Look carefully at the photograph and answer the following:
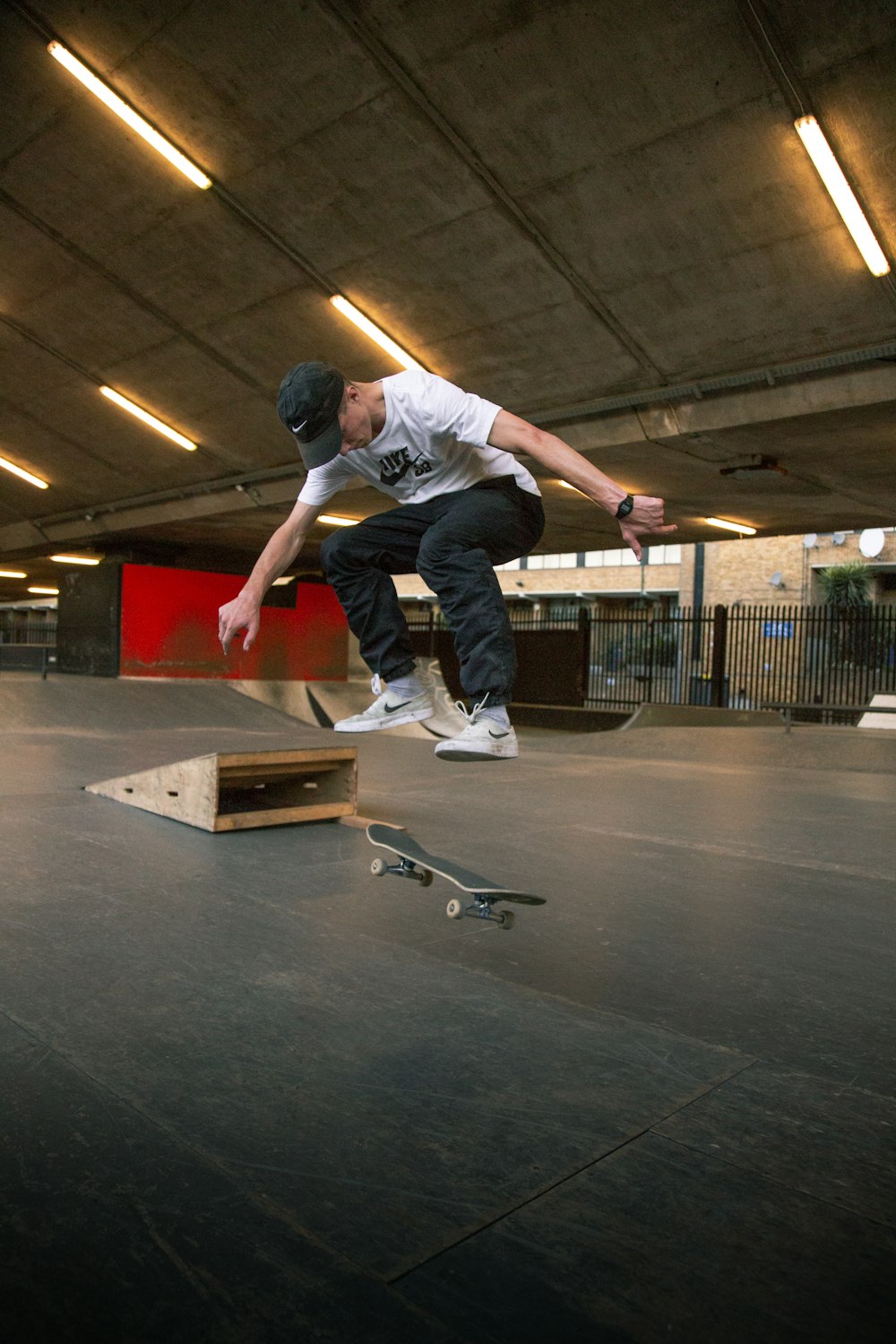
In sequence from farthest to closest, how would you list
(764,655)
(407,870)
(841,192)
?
(764,655) < (841,192) < (407,870)

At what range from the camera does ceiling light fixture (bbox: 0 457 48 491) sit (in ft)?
54.6

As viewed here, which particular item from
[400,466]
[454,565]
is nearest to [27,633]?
[400,466]

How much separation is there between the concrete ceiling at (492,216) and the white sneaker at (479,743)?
6.28m

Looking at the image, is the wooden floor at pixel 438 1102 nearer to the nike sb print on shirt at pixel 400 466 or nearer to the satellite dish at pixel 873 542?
the nike sb print on shirt at pixel 400 466

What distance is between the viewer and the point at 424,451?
→ 302 centimetres

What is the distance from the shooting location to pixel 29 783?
7316mm

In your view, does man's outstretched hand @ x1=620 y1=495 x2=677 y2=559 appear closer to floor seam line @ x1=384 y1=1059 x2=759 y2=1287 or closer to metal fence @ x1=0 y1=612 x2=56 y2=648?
floor seam line @ x1=384 y1=1059 x2=759 y2=1287

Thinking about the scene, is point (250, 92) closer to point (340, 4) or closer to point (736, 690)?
point (340, 4)

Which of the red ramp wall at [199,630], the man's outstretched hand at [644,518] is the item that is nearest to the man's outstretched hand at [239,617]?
the man's outstretched hand at [644,518]

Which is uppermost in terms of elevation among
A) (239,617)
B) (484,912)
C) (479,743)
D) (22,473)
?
(22,473)

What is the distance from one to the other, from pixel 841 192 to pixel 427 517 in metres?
6.40

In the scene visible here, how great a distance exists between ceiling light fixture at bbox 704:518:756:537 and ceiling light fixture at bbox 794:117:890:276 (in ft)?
26.3

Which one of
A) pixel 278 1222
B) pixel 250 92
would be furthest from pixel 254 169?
pixel 278 1222

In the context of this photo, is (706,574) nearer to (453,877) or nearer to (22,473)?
(22,473)
